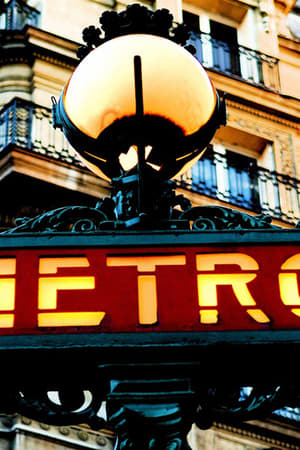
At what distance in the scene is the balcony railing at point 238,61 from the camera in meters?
21.8

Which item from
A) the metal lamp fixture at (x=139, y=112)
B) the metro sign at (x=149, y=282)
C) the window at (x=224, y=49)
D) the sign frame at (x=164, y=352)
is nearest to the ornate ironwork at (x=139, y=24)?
the metal lamp fixture at (x=139, y=112)

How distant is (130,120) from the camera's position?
4.23 metres

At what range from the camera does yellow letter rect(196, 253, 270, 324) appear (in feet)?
11.8

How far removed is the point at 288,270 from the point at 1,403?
99 centimetres

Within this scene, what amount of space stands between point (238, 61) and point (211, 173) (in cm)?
339

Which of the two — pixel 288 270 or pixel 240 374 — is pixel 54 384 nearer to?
pixel 240 374

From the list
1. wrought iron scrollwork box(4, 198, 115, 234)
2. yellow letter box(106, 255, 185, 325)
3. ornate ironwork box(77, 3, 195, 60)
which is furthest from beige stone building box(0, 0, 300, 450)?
yellow letter box(106, 255, 185, 325)

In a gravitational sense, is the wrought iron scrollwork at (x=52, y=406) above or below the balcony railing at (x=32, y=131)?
below

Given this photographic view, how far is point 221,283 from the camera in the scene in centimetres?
367

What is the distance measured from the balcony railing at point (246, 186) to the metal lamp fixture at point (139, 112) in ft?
48.7

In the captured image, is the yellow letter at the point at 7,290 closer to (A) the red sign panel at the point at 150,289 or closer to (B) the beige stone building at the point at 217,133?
(A) the red sign panel at the point at 150,289

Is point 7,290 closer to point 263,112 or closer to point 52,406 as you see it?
point 52,406

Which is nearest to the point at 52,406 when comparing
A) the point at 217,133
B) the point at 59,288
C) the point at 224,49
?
the point at 59,288

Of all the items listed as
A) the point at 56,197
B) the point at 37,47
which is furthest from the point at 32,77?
the point at 56,197
